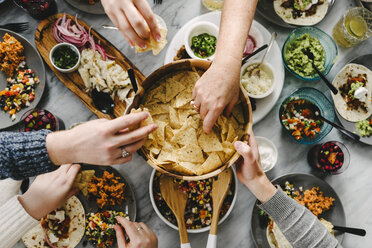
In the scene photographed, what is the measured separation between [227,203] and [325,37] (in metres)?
1.34

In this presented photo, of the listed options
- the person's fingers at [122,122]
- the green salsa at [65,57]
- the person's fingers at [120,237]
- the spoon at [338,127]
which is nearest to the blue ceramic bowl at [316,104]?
the spoon at [338,127]

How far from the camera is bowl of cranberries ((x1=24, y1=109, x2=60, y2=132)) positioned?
73.9 inches

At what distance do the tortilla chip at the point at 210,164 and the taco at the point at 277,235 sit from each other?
73cm

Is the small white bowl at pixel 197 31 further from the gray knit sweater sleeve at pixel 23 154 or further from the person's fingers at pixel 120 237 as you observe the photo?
the person's fingers at pixel 120 237

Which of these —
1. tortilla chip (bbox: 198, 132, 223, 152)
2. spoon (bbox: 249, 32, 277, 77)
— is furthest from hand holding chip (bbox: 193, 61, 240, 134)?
spoon (bbox: 249, 32, 277, 77)

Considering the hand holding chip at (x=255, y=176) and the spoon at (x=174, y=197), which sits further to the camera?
the spoon at (x=174, y=197)

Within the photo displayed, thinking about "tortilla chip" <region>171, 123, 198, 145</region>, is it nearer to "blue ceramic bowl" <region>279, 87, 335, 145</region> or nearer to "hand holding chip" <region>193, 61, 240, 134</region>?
"hand holding chip" <region>193, 61, 240, 134</region>

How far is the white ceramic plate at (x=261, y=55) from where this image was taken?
2.01 metres

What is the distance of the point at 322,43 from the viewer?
209 centimetres

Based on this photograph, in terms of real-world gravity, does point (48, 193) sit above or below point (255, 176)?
below

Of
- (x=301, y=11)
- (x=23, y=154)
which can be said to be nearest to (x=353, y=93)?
(x=301, y=11)

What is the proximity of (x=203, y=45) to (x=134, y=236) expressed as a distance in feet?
4.14

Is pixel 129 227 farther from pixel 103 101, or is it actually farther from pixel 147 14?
pixel 147 14

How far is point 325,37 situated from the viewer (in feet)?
6.75
